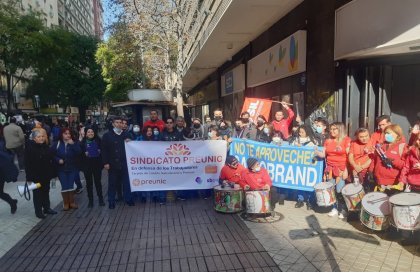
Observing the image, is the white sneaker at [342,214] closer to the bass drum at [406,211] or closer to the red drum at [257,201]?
the red drum at [257,201]

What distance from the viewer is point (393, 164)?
5.15m

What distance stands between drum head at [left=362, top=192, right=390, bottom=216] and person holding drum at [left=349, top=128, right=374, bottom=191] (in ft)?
2.83

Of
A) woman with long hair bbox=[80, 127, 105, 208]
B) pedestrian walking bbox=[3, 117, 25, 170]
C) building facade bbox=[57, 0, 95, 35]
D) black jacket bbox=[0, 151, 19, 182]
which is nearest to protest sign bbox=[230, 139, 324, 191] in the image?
woman with long hair bbox=[80, 127, 105, 208]

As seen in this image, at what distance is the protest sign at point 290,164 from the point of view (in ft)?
21.1

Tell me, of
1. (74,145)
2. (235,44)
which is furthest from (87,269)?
(235,44)

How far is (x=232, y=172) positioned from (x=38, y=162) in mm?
3498

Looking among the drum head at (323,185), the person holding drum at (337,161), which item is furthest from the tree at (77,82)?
the drum head at (323,185)

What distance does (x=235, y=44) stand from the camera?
49.5 feet

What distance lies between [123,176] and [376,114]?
5.40 meters

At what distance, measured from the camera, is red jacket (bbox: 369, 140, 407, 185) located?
5129 mm

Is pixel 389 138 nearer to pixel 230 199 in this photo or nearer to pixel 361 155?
pixel 361 155

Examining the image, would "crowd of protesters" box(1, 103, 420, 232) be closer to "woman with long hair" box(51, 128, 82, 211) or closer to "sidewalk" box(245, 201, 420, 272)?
"woman with long hair" box(51, 128, 82, 211)

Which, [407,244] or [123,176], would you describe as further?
[123,176]

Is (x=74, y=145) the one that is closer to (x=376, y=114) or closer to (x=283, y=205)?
(x=283, y=205)
